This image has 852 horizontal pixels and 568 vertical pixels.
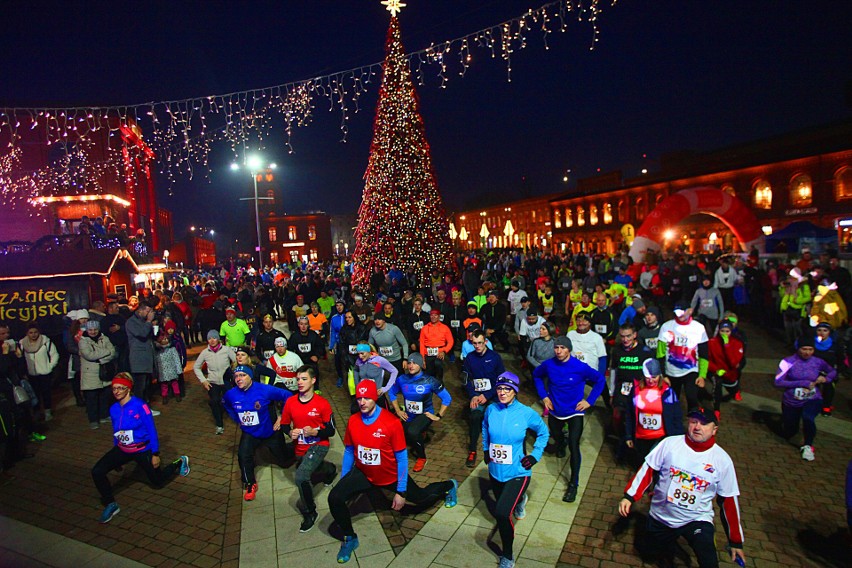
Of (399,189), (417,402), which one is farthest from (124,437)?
(399,189)

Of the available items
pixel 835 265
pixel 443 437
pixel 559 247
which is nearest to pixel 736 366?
pixel 443 437

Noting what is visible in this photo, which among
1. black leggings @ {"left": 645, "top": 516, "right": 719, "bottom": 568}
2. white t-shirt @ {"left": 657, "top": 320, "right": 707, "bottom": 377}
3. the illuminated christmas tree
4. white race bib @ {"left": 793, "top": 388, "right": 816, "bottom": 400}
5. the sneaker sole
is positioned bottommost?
the sneaker sole

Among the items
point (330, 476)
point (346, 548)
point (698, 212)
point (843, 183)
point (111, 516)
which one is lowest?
point (111, 516)

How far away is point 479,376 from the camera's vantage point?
722 cm

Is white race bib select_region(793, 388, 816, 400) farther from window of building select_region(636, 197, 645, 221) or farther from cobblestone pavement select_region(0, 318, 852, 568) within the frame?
window of building select_region(636, 197, 645, 221)

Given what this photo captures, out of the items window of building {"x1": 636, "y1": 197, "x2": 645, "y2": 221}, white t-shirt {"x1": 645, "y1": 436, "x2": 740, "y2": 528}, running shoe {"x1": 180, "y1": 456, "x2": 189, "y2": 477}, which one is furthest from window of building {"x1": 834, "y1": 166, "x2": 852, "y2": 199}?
running shoe {"x1": 180, "y1": 456, "x2": 189, "y2": 477}

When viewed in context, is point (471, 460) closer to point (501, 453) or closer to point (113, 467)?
point (501, 453)

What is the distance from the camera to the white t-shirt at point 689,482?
13.0ft

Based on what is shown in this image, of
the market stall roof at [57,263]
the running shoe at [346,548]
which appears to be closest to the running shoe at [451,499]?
the running shoe at [346,548]

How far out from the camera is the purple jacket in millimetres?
6629

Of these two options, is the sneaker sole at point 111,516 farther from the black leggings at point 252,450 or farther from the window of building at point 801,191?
the window of building at point 801,191

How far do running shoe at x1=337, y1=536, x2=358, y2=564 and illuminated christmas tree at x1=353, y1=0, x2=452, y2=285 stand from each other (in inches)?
622

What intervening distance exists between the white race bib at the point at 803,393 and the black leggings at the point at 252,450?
6.87 meters

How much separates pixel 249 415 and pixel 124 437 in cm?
145
